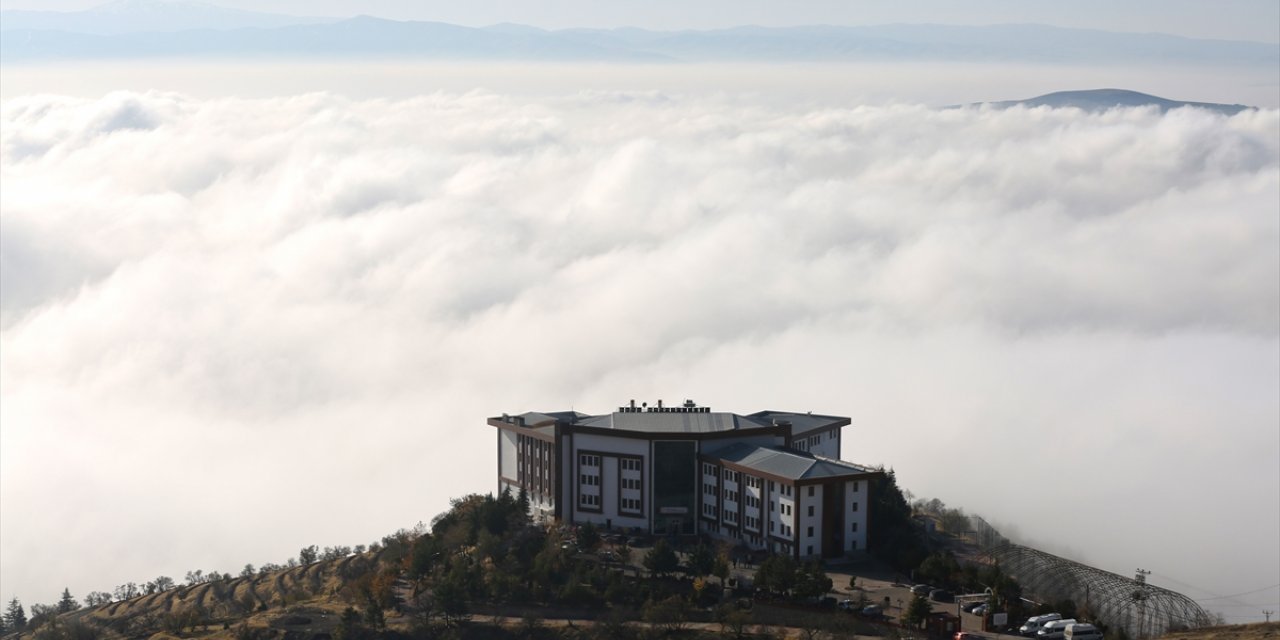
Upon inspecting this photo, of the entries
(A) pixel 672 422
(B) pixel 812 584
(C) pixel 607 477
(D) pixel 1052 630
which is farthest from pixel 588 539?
(D) pixel 1052 630

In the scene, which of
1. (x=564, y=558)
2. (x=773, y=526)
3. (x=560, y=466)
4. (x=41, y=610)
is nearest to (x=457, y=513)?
(x=560, y=466)

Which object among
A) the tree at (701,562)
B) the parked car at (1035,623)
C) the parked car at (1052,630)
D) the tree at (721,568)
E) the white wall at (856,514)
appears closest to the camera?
the parked car at (1052,630)

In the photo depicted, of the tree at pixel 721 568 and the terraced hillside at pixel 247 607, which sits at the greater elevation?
the tree at pixel 721 568

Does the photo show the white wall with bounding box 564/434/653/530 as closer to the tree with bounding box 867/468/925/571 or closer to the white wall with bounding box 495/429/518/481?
the white wall with bounding box 495/429/518/481

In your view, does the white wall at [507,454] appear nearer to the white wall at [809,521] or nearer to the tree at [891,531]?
the white wall at [809,521]

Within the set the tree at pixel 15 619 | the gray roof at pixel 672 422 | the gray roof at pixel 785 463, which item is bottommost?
the tree at pixel 15 619

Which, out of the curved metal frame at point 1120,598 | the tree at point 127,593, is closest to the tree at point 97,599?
the tree at point 127,593

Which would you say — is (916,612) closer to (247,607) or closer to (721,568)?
(721,568)

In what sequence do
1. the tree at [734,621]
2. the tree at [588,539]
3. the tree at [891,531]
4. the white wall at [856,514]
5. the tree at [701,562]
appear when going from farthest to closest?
1. the white wall at [856,514]
2. the tree at [588,539]
3. the tree at [891,531]
4. the tree at [701,562]
5. the tree at [734,621]

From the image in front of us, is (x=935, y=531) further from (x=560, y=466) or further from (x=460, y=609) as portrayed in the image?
(x=460, y=609)

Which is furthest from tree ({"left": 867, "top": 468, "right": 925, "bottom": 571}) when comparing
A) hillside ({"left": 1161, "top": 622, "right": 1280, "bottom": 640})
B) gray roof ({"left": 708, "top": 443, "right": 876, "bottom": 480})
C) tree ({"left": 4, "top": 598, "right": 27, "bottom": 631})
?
tree ({"left": 4, "top": 598, "right": 27, "bottom": 631})
